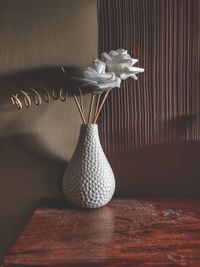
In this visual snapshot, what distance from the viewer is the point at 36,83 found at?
0.98m

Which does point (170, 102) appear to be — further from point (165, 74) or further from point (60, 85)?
point (60, 85)

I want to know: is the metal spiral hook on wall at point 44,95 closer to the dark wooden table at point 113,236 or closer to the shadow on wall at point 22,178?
the shadow on wall at point 22,178

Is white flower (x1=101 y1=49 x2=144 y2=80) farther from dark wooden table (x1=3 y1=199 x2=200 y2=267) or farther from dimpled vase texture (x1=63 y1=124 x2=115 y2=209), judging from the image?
dark wooden table (x1=3 y1=199 x2=200 y2=267)

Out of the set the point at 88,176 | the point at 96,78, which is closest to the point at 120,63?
the point at 96,78

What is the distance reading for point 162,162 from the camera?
Result: 100cm

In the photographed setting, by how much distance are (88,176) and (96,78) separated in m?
0.26

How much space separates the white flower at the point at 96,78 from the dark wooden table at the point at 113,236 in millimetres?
340

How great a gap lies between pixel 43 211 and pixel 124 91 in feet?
1.41

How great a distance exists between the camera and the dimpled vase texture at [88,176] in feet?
2.75

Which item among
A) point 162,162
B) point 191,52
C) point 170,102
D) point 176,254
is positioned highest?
point 191,52

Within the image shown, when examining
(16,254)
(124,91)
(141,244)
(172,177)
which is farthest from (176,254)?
(124,91)

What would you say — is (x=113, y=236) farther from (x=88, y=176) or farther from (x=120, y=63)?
(x=120, y=63)

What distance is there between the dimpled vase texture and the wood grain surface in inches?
4.7

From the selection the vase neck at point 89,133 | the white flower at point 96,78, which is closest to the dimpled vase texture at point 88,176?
the vase neck at point 89,133
